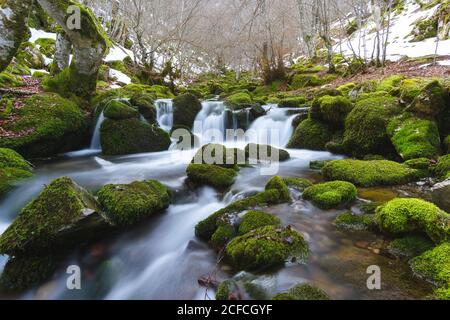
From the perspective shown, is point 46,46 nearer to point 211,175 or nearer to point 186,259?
point 211,175

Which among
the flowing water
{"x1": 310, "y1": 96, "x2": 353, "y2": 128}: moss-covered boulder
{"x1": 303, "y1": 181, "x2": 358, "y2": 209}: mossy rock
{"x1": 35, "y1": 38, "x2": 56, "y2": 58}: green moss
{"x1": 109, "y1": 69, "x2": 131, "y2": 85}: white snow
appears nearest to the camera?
the flowing water

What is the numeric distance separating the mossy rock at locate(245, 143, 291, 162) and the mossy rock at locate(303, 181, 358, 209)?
9.88 ft

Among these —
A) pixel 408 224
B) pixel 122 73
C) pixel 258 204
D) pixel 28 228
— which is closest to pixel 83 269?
pixel 28 228

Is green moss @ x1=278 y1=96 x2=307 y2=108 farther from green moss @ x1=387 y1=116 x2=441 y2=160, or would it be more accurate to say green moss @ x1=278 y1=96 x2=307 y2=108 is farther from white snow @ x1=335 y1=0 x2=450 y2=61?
white snow @ x1=335 y1=0 x2=450 y2=61

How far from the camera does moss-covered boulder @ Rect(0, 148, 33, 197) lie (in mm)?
5684

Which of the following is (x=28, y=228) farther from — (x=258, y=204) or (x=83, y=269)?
(x=258, y=204)

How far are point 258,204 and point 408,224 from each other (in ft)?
7.05

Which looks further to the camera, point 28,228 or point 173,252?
point 173,252

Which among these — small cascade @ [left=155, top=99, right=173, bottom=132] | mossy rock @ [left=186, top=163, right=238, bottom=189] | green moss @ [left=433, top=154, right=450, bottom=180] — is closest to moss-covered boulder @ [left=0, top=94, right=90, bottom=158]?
small cascade @ [left=155, top=99, right=173, bottom=132]

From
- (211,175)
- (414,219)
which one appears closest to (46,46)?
(211,175)

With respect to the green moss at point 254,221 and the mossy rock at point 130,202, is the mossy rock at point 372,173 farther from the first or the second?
the mossy rock at point 130,202

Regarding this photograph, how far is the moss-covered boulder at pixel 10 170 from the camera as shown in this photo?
5.68m

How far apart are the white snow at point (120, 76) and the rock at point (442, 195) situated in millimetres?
15468

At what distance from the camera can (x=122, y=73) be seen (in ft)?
59.7
